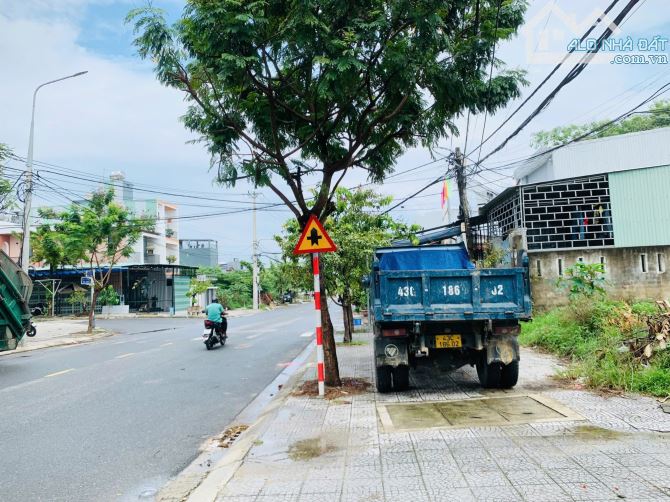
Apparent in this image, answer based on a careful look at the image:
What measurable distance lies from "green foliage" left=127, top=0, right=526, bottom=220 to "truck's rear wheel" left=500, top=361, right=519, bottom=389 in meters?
3.79

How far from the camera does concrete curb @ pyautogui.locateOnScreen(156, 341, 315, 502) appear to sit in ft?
14.2

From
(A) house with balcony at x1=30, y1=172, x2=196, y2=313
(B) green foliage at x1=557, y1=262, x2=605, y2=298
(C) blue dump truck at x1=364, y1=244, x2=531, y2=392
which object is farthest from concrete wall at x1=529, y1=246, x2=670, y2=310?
(A) house with balcony at x1=30, y1=172, x2=196, y2=313

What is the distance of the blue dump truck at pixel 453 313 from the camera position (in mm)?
7055

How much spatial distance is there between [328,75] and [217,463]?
499cm

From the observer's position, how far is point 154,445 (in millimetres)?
5930

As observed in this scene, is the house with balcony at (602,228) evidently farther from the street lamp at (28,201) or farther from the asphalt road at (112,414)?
the street lamp at (28,201)

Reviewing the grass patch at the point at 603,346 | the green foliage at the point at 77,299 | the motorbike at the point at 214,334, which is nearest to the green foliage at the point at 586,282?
the grass patch at the point at 603,346

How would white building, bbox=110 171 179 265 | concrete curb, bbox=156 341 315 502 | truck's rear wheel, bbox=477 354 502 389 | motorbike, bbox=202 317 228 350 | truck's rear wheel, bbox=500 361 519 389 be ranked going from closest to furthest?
concrete curb, bbox=156 341 315 502
truck's rear wheel, bbox=500 361 519 389
truck's rear wheel, bbox=477 354 502 389
motorbike, bbox=202 317 228 350
white building, bbox=110 171 179 265

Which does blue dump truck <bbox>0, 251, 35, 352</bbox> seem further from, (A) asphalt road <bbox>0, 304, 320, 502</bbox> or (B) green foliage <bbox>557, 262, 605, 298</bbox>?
(B) green foliage <bbox>557, 262, 605, 298</bbox>

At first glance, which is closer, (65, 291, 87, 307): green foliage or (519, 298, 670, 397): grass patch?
(519, 298, 670, 397): grass patch

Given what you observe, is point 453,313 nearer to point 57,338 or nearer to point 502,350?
point 502,350

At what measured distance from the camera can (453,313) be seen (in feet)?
23.0

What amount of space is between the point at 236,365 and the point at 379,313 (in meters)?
6.40

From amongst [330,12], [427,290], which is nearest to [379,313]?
[427,290]
